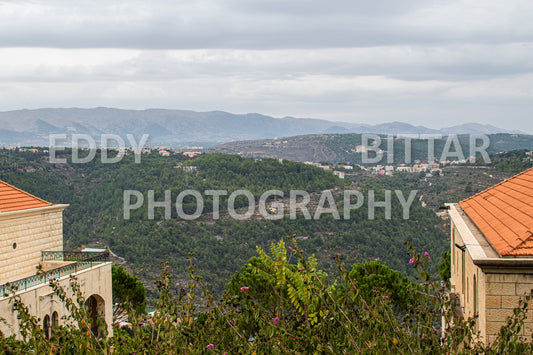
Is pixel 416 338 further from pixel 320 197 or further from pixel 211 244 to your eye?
pixel 320 197

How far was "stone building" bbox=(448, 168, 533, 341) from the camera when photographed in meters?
6.80

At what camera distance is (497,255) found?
721cm

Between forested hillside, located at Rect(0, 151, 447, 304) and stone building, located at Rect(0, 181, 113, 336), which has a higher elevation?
stone building, located at Rect(0, 181, 113, 336)

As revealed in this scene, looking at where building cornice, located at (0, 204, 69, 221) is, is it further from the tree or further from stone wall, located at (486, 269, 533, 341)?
stone wall, located at (486, 269, 533, 341)

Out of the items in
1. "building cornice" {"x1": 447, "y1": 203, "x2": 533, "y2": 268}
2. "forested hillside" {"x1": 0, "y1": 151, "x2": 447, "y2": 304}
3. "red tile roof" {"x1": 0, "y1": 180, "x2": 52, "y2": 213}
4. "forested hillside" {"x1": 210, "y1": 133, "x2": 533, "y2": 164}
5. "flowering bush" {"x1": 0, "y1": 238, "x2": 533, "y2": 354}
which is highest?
"forested hillside" {"x1": 210, "y1": 133, "x2": 533, "y2": 164}

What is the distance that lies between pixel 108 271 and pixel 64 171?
43309mm

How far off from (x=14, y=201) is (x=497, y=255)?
9.98 m

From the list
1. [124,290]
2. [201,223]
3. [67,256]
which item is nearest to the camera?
[67,256]

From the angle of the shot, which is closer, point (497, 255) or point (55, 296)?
point (497, 255)

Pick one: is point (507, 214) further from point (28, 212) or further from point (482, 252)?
point (28, 212)

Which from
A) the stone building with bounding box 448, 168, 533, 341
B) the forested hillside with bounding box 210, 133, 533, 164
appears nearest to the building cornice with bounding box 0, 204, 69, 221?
the stone building with bounding box 448, 168, 533, 341

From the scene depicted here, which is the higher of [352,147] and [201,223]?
[352,147]

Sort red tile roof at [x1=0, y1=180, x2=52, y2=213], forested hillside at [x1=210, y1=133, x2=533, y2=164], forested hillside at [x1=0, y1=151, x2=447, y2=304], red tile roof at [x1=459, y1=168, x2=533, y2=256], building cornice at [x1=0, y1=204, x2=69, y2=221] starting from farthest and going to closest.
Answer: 1. forested hillside at [x1=210, y1=133, x2=533, y2=164]
2. forested hillside at [x1=0, y1=151, x2=447, y2=304]
3. red tile roof at [x1=0, y1=180, x2=52, y2=213]
4. building cornice at [x1=0, y1=204, x2=69, y2=221]
5. red tile roof at [x1=459, y1=168, x2=533, y2=256]

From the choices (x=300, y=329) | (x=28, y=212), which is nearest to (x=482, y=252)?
(x=300, y=329)
